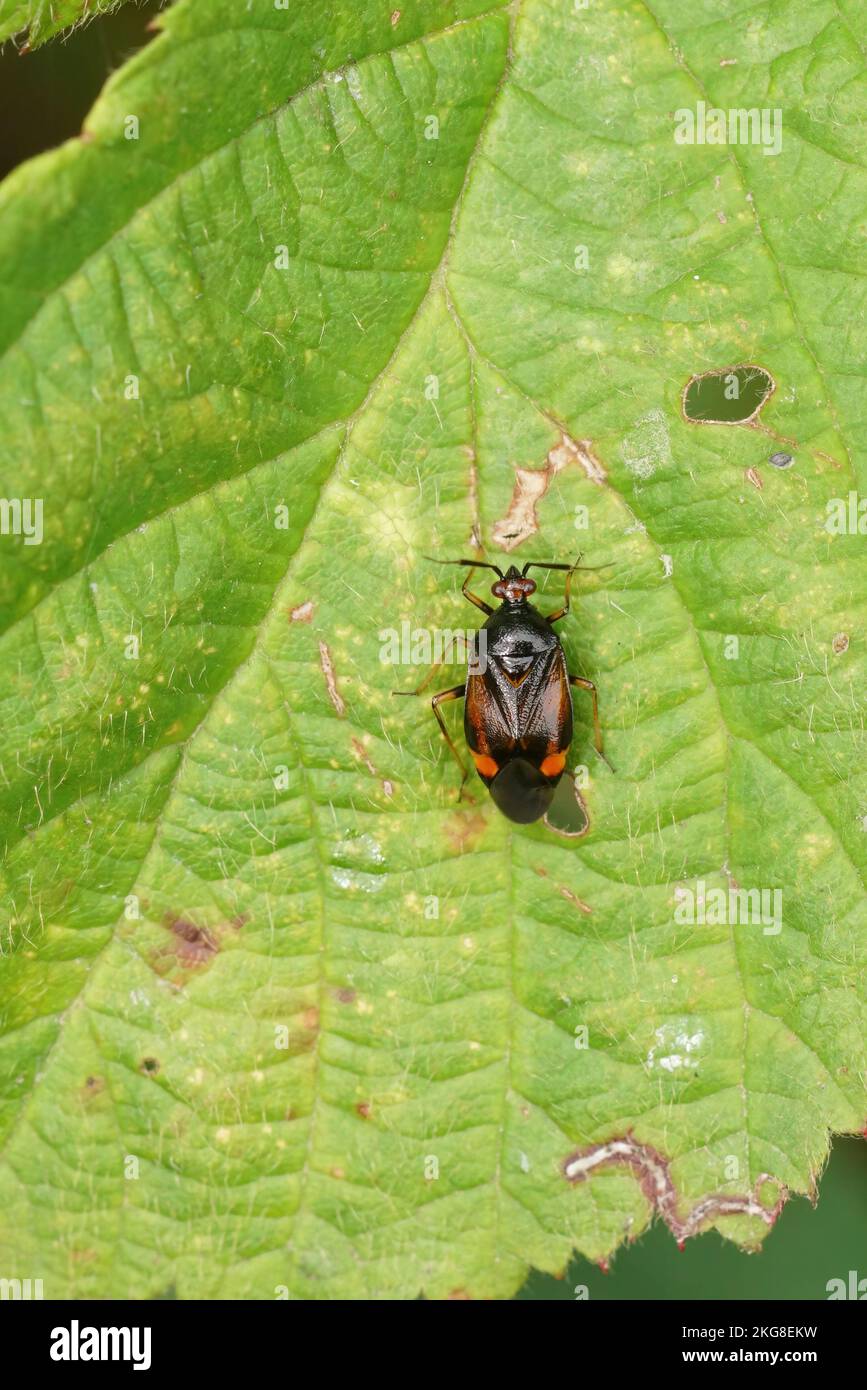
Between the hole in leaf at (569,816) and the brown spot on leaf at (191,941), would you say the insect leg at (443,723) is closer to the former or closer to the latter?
the hole in leaf at (569,816)

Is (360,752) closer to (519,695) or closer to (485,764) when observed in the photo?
(485,764)

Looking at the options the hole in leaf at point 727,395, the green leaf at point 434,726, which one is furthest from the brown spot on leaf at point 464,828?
the hole in leaf at point 727,395

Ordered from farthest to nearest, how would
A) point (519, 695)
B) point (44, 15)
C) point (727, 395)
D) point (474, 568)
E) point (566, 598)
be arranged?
point (519, 695) → point (566, 598) → point (474, 568) → point (727, 395) → point (44, 15)

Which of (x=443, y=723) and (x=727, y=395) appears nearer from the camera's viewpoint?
(x=727, y=395)

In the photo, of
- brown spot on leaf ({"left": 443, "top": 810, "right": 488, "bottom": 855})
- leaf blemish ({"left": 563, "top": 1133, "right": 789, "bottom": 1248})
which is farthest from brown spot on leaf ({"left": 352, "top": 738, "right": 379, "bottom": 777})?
leaf blemish ({"left": 563, "top": 1133, "right": 789, "bottom": 1248})

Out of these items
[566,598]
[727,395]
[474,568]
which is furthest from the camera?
[566,598]

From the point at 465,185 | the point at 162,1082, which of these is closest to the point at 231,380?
the point at 465,185

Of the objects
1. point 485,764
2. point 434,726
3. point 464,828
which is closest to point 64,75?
point 434,726
